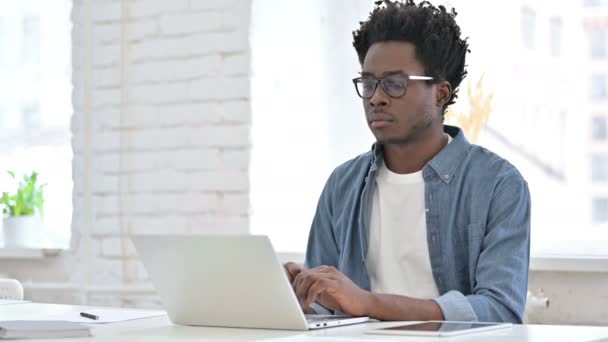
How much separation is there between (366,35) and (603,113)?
3.61ft

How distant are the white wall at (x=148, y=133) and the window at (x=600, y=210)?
1.10m

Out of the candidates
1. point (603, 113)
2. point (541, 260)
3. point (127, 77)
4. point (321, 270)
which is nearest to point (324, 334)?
point (321, 270)

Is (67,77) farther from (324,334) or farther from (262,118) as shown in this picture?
(324,334)

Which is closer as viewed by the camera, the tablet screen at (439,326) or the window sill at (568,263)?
the tablet screen at (439,326)

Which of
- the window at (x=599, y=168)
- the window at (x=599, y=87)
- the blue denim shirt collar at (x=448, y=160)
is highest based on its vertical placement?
the window at (x=599, y=87)

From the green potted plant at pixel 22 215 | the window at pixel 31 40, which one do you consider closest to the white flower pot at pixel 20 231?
the green potted plant at pixel 22 215

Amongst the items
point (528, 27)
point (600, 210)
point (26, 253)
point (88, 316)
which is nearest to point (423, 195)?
point (88, 316)

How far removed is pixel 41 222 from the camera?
4.47 metres

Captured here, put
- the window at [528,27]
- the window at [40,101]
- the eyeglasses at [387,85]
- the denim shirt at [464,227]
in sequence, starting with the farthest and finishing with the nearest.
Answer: the window at [40,101], the window at [528,27], the eyeglasses at [387,85], the denim shirt at [464,227]

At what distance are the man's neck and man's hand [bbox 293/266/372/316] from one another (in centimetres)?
55

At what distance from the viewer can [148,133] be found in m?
→ 3.89

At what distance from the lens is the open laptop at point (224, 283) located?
188 centimetres

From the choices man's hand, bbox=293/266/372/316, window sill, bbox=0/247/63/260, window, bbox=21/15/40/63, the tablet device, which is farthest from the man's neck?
window, bbox=21/15/40/63

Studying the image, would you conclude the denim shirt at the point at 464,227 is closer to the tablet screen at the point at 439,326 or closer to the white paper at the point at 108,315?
the tablet screen at the point at 439,326
